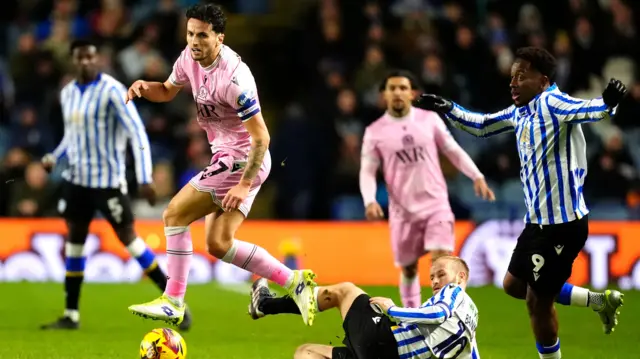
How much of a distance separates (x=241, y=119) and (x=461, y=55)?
941 cm

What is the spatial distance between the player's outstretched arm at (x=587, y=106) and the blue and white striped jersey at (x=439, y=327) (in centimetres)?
128

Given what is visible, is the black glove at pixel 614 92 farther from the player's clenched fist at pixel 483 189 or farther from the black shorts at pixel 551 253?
the player's clenched fist at pixel 483 189

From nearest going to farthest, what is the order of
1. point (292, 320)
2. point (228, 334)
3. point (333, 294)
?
point (333, 294)
point (228, 334)
point (292, 320)

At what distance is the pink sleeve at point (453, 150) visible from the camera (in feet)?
32.6

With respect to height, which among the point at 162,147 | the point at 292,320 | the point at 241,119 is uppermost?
the point at 241,119

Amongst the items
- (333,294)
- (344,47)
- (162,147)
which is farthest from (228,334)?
(344,47)

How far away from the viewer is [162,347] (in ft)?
23.8

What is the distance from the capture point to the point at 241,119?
7547mm

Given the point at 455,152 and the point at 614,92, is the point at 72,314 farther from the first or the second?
the point at 614,92

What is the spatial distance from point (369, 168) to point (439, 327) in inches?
142

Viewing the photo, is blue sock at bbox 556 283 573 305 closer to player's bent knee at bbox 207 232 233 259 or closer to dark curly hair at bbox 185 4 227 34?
player's bent knee at bbox 207 232 233 259

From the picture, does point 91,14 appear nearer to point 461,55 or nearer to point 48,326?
point 461,55

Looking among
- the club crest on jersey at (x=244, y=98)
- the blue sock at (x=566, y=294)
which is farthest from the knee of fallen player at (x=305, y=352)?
the blue sock at (x=566, y=294)

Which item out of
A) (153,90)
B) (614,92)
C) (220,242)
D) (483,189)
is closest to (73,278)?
(220,242)
